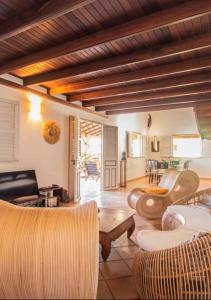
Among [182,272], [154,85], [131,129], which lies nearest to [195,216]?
[182,272]

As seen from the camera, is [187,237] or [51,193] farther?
[51,193]

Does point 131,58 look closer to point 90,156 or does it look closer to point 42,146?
point 42,146

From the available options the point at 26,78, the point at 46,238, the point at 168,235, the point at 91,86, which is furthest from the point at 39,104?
the point at 46,238

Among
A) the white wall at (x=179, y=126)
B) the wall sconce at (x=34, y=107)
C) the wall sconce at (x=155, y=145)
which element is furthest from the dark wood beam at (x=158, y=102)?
the wall sconce at (x=155, y=145)

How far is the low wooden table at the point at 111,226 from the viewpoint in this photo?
248cm

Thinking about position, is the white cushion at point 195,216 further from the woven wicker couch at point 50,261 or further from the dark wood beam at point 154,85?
the dark wood beam at point 154,85

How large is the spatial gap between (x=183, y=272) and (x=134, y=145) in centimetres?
874

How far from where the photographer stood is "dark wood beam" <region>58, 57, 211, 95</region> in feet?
10.8

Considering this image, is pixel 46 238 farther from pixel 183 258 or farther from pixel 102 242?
pixel 102 242

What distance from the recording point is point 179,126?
1080 centimetres

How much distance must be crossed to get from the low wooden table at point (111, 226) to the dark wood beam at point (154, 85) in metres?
2.46

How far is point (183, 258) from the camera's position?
4.73ft

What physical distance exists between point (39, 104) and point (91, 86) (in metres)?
1.13

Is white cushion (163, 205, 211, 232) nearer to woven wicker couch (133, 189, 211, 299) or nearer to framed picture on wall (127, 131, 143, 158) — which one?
woven wicker couch (133, 189, 211, 299)
